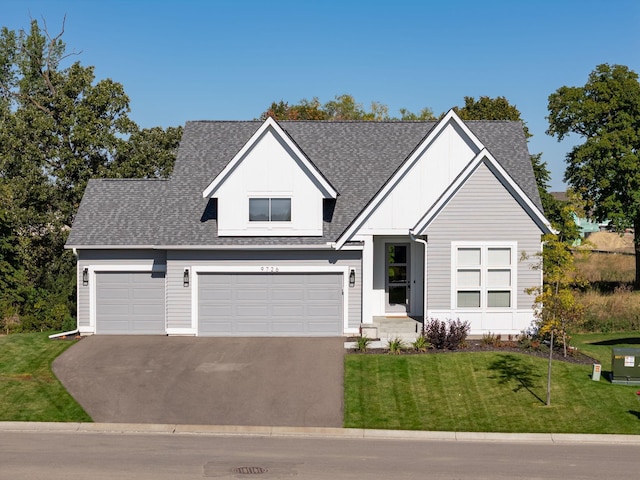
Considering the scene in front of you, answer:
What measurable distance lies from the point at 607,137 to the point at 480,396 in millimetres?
26353

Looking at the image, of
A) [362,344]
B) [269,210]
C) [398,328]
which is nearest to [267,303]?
[269,210]

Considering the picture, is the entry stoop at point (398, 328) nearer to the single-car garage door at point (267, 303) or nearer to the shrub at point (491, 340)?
the single-car garage door at point (267, 303)

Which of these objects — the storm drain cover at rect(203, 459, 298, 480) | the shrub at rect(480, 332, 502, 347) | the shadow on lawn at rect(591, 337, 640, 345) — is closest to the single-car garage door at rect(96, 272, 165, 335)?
the shrub at rect(480, 332, 502, 347)

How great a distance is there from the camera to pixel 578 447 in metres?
15.3

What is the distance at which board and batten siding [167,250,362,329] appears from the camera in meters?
25.1

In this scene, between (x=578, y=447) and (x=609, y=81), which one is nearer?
(x=578, y=447)

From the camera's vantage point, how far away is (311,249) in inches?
982

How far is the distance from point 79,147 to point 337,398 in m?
22.6

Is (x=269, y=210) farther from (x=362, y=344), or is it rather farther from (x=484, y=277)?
(x=484, y=277)

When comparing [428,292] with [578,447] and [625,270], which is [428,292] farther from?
A: [625,270]

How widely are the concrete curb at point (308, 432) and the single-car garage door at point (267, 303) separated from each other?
8493 millimetres

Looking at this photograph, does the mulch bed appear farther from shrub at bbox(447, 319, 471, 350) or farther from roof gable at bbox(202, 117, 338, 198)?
roof gable at bbox(202, 117, 338, 198)

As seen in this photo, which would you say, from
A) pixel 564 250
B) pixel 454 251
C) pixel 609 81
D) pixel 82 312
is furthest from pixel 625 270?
pixel 82 312

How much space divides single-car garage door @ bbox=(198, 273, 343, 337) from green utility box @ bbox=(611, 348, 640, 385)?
30.9ft
